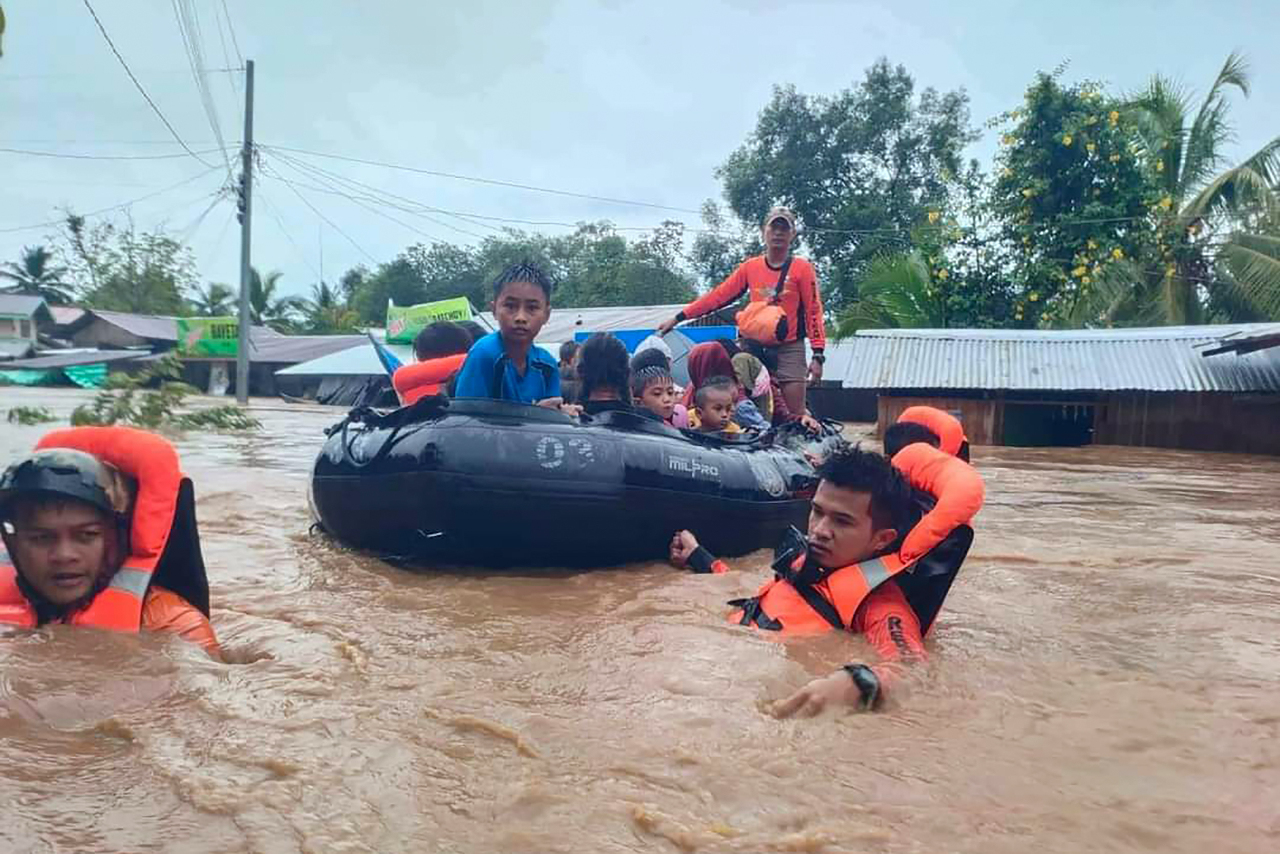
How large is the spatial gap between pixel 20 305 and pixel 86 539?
4077cm

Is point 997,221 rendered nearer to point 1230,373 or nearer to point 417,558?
point 1230,373

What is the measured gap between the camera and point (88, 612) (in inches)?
109

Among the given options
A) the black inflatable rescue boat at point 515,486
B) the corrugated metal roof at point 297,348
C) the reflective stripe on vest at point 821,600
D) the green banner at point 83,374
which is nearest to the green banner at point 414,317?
the corrugated metal roof at point 297,348

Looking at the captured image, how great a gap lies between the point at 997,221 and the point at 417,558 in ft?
55.6

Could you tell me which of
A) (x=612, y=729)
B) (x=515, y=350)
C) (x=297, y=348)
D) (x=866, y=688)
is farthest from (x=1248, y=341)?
(x=297, y=348)

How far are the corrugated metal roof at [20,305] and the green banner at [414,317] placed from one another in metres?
20.6

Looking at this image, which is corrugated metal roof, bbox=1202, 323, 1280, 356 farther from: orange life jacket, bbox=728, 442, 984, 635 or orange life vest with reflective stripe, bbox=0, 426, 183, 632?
orange life vest with reflective stripe, bbox=0, 426, 183, 632

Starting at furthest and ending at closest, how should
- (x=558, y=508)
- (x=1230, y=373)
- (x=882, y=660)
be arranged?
(x=1230, y=373) → (x=558, y=508) → (x=882, y=660)

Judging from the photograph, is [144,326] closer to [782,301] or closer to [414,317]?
[414,317]

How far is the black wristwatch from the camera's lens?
258cm

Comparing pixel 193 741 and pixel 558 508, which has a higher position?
pixel 558 508

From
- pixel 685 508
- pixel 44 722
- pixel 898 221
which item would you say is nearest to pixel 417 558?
pixel 685 508

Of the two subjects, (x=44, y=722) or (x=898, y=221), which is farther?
(x=898, y=221)

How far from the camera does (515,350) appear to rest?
455 cm
